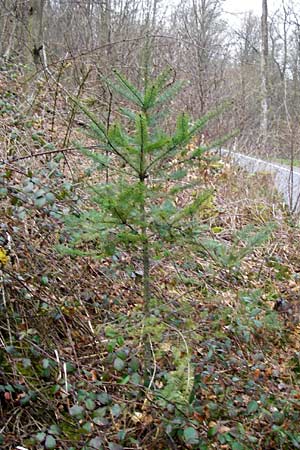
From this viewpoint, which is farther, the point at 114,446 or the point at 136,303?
the point at 136,303

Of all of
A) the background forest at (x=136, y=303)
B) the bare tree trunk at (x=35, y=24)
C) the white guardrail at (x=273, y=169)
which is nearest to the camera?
the background forest at (x=136, y=303)

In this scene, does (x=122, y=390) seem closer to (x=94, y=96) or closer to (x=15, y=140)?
(x=15, y=140)

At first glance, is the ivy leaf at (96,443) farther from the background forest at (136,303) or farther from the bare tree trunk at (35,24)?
the bare tree trunk at (35,24)

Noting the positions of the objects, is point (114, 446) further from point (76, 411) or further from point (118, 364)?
point (118, 364)

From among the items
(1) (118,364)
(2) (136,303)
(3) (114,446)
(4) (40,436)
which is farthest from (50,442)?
(2) (136,303)

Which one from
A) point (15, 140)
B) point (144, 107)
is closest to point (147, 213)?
point (144, 107)

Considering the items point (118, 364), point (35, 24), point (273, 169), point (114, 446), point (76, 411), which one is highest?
point (35, 24)

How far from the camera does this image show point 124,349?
3.18 metres

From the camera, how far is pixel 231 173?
23.9 feet

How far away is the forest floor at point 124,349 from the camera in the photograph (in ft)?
9.37

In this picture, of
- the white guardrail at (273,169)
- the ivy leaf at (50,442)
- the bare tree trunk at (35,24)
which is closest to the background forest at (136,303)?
the ivy leaf at (50,442)

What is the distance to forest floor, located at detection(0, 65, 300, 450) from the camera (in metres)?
2.86

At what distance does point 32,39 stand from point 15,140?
127 inches

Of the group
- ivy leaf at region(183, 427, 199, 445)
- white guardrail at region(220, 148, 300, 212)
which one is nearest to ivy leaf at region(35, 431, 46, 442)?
ivy leaf at region(183, 427, 199, 445)
